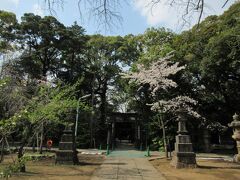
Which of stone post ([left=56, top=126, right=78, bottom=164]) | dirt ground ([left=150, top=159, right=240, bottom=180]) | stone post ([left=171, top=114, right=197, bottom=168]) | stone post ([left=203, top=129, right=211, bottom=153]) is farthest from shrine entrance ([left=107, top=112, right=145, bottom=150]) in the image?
dirt ground ([left=150, top=159, right=240, bottom=180])

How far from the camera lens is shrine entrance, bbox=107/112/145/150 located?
3712 cm

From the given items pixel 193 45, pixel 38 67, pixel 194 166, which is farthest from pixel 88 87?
pixel 194 166

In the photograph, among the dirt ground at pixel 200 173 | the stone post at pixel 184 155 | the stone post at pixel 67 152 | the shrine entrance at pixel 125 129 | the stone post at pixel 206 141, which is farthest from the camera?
the shrine entrance at pixel 125 129

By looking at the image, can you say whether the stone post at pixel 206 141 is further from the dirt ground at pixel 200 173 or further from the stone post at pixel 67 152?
the stone post at pixel 67 152

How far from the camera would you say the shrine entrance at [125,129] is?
37.1m

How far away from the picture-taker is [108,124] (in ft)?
132

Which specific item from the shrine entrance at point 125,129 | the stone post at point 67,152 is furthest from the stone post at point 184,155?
the shrine entrance at point 125,129

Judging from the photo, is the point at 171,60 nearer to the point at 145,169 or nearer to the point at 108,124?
the point at 108,124

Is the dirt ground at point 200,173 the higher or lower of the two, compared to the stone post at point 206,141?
lower

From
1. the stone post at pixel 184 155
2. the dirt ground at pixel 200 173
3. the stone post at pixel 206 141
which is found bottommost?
the dirt ground at pixel 200 173

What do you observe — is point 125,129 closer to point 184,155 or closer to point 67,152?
point 67,152

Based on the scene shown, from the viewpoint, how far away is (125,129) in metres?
45.1

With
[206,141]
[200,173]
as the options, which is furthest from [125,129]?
[200,173]

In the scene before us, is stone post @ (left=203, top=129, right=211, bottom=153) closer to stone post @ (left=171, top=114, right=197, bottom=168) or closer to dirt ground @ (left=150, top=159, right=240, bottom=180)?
stone post @ (left=171, top=114, right=197, bottom=168)
